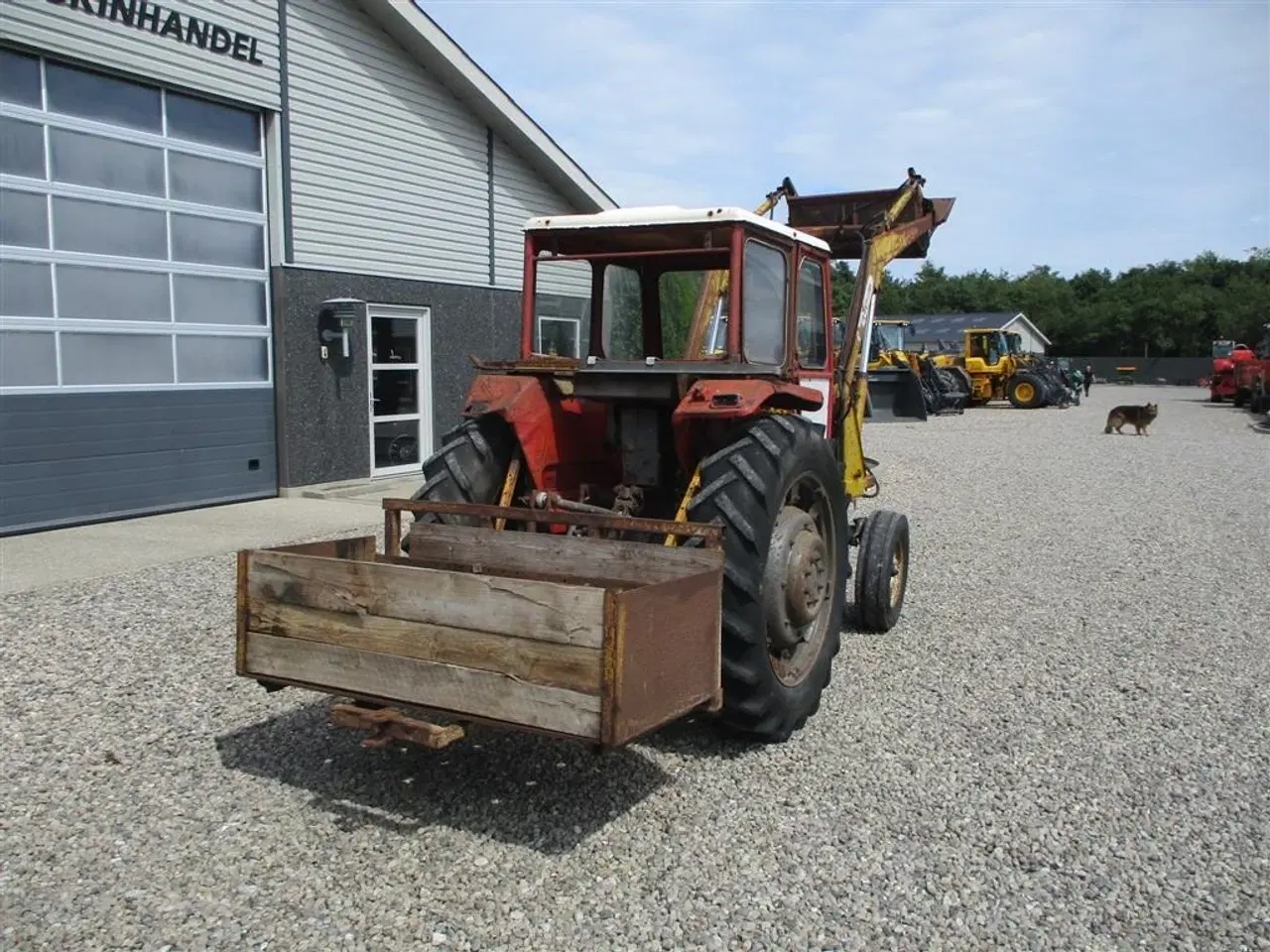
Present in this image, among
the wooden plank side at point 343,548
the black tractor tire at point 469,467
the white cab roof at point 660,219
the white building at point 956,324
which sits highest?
the white building at point 956,324

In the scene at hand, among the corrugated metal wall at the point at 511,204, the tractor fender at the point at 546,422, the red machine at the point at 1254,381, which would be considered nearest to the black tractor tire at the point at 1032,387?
the red machine at the point at 1254,381

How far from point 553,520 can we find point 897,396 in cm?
708

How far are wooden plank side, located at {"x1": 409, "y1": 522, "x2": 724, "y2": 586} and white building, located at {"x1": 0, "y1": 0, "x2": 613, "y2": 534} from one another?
6.07 metres

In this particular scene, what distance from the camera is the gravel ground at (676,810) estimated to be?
3.31 m

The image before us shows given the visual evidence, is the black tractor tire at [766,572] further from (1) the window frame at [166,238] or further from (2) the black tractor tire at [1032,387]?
(2) the black tractor tire at [1032,387]

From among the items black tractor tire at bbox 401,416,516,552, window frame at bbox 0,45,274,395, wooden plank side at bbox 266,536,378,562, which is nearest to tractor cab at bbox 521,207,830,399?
black tractor tire at bbox 401,416,516,552

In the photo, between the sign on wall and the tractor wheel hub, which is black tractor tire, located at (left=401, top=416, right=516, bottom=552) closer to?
the tractor wheel hub

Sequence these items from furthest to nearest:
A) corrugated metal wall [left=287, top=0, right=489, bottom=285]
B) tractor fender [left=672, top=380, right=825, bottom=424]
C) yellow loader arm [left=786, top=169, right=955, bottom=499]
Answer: corrugated metal wall [left=287, top=0, right=489, bottom=285] < yellow loader arm [left=786, top=169, right=955, bottom=499] < tractor fender [left=672, top=380, right=825, bottom=424]

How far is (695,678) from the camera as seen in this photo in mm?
3828

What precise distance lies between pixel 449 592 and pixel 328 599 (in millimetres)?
536

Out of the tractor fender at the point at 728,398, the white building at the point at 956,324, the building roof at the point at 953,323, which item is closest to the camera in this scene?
the tractor fender at the point at 728,398

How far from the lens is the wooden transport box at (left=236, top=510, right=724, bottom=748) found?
3459mm

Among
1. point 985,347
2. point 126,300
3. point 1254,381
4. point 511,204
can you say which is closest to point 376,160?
point 511,204

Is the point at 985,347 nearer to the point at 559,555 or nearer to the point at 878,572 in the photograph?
the point at 878,572
